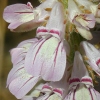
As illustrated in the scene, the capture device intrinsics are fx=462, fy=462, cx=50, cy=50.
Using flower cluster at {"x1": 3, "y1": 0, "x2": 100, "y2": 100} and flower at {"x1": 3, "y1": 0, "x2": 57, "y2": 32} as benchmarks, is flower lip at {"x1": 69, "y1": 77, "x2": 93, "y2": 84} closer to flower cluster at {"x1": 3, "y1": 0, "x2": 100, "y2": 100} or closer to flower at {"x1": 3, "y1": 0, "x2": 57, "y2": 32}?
flower cluster at {"x1": 3, "y1": 0, "x2": 100, "y2": 100}

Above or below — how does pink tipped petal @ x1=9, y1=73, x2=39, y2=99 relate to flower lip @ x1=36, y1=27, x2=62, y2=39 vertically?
below

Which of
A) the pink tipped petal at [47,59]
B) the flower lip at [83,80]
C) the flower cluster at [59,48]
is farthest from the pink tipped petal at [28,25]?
the flower lip at [83,80]

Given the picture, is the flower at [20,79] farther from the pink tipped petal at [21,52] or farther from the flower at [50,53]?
the flower at [50,53]

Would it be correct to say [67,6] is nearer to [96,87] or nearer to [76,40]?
[76,40]

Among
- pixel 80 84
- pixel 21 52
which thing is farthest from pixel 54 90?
pixel 21 52

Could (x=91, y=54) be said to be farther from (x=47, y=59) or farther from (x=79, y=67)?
(x=47, y=59)

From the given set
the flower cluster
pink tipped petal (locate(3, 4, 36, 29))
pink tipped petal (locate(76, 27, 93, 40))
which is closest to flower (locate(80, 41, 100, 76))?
the flower cluster
